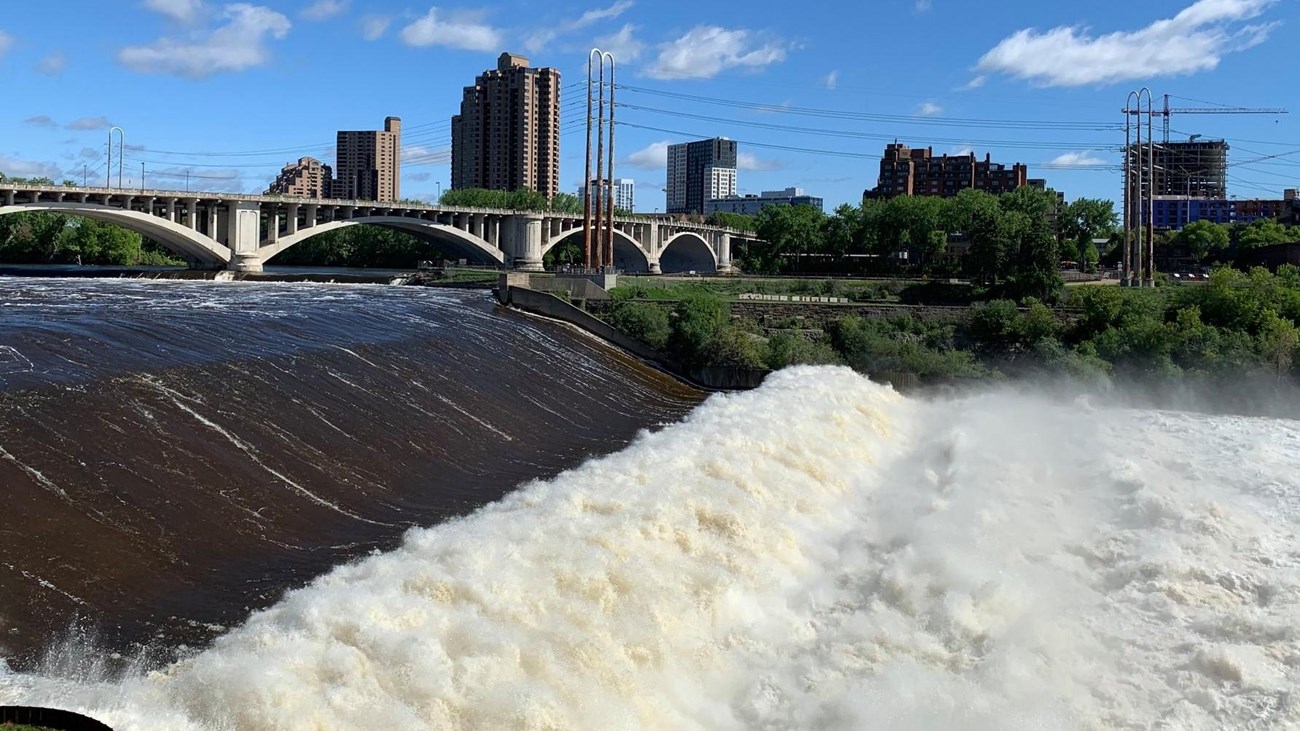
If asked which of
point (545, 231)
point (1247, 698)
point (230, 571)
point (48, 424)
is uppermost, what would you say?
point (545, 231)

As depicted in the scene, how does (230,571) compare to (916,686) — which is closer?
(916,686)

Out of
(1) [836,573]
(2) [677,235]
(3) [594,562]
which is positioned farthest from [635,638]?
(2) [677,235]

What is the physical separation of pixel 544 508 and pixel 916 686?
5851 millimetres

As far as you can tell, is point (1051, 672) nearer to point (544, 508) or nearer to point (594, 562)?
point (594, 562)

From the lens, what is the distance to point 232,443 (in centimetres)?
1523

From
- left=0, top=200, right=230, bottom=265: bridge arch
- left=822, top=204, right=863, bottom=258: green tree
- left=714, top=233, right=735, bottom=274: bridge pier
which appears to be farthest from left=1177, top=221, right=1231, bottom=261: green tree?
left=0, top=200, right=230, bottom=265: bridge arch

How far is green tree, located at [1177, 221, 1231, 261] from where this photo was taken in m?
99.3

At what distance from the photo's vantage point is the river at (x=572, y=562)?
9539mm

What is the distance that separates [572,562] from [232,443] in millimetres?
6292

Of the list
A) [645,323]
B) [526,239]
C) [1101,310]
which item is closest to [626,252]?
[526,239]

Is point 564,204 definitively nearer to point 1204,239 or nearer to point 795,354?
point 1204,239

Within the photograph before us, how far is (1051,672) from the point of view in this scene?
1127 cm

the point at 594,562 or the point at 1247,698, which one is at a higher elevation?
the point at 594,562

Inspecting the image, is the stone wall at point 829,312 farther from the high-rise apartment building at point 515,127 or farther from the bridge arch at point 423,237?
the high-rise apartment building at point 515,127
